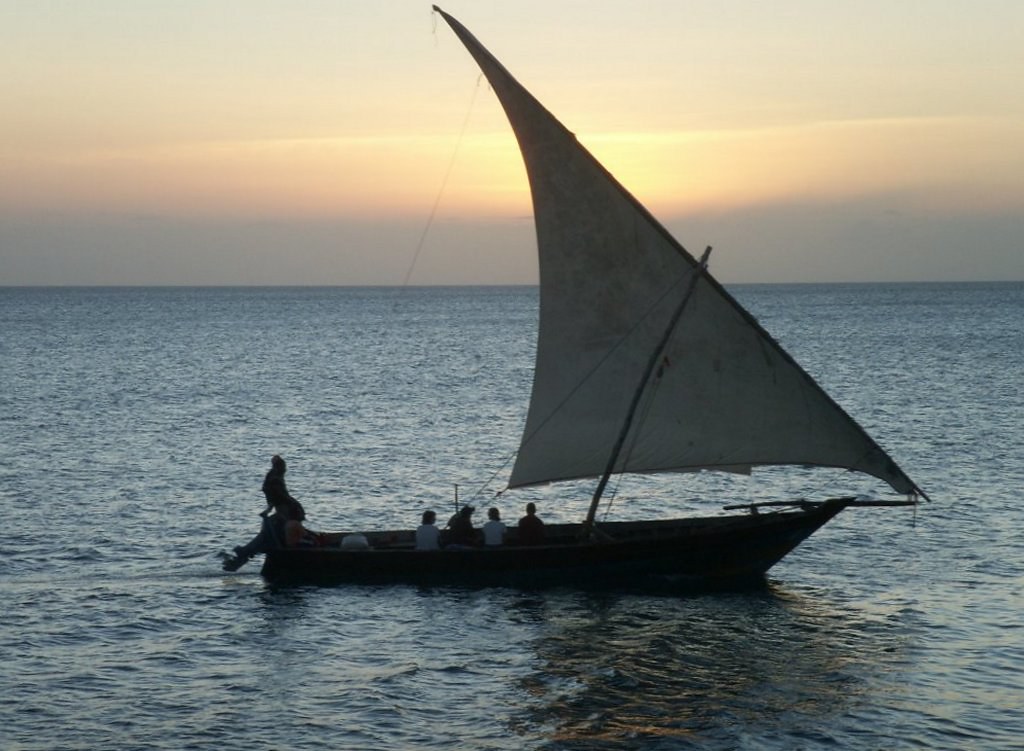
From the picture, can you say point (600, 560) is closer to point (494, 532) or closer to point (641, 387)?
point (494, 532)

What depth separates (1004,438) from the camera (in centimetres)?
5684

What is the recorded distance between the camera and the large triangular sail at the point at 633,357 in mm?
27047

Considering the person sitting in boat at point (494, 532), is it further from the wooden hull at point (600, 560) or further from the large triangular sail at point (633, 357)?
the large triangular sail at point (633, 357)

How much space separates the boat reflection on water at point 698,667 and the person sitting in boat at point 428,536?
97.0 inches

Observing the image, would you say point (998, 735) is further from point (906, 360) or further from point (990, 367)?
point (906, 360)

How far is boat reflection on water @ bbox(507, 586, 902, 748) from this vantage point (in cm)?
2130

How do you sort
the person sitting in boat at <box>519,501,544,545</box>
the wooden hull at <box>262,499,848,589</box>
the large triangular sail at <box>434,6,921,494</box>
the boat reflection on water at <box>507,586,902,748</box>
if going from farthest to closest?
the person sitting in boat at <box>519,501,544,545</box> → the wooden hull at <box>262,499,848,589</box> → the large triangular sail at <box>434,6,921,494</box> → the boat reflection on water at <box>507,586,902,748</box>

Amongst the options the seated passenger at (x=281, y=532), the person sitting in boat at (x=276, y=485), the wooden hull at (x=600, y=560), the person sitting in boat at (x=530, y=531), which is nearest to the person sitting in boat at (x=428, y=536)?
the wooden hull at (x=600, y=560)

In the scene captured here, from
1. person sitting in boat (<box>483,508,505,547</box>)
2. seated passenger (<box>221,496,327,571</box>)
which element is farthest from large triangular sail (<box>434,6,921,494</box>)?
seated passenger (<box>221,496,327,571</box>)

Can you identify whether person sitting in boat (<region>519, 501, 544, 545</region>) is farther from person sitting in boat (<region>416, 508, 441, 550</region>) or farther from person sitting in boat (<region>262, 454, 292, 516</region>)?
person sitting in boat (<region>262, 454, 292, 516</region>)

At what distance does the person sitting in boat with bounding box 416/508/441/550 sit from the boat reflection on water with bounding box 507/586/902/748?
246cm

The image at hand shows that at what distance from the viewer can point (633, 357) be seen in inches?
1124

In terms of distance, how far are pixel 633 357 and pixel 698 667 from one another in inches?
286

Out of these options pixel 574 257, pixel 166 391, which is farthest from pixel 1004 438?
pixel 166 391
